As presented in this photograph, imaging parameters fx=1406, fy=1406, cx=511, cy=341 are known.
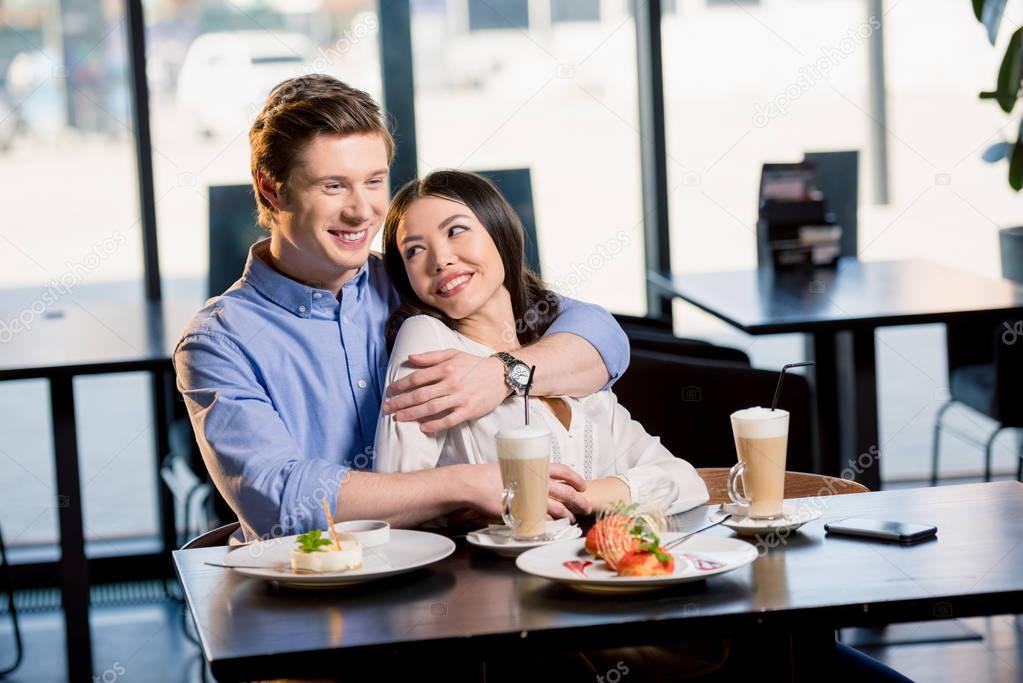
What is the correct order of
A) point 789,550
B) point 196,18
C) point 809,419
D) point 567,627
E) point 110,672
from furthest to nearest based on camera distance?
point 196,18, point 110,672, point 809,419, point 789,550, point 567,627

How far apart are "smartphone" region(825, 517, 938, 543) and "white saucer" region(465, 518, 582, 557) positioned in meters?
0.30

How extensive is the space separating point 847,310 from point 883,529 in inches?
69.7

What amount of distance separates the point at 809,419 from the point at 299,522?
1.52 m

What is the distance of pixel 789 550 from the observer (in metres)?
1.54

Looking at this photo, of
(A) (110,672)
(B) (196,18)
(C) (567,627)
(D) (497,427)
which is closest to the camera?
(C) (567,627)

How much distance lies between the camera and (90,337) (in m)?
3.48

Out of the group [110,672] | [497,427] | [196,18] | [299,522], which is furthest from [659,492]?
[196,18]

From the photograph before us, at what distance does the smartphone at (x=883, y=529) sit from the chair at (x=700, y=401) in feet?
4.28

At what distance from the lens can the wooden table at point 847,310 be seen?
10.5 feet

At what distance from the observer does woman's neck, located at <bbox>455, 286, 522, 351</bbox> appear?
202cm

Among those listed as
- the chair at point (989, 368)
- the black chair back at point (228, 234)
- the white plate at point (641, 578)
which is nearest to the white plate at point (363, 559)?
the white plate at point (641, 578)

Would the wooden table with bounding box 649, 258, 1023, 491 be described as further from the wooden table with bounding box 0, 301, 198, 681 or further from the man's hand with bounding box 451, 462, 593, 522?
the man's hand with bounding box 451, 462, 593, 522

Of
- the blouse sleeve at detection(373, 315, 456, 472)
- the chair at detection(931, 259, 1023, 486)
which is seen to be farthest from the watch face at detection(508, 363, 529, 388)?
the chair at detection(931, 259, 1023, 486)

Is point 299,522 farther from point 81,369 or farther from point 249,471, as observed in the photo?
point 81,369
